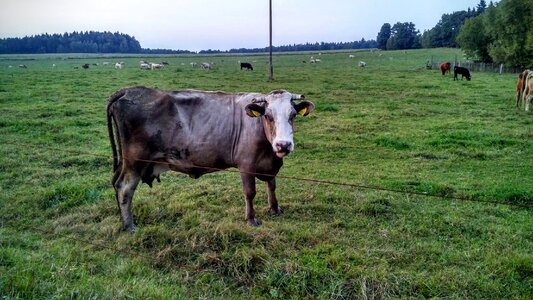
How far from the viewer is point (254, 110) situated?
517 centimetres

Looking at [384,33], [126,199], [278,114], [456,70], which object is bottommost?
[126,199]

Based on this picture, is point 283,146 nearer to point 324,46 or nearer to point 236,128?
point 236,128

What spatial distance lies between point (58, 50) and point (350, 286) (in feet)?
506

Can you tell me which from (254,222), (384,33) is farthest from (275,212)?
(384,33)

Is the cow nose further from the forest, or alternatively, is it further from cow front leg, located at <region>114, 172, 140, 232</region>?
the forest

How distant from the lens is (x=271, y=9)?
97.1 ft

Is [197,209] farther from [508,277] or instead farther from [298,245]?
[508,277]

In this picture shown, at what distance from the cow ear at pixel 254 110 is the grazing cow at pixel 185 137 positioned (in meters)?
0.13

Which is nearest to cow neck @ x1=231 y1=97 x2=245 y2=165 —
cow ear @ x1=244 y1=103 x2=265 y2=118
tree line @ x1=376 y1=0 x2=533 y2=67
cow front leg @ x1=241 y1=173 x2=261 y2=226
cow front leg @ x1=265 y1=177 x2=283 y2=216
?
cow front leg @ x1=241 y1=173 x2=261 y2=226

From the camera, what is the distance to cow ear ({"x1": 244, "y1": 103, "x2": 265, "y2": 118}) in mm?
5098

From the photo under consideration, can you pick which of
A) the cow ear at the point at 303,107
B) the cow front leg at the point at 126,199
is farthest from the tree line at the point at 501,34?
the cow front leg at the point at 126,199

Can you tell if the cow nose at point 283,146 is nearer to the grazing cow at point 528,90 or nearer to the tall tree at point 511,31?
the grazing cow at point 528,90

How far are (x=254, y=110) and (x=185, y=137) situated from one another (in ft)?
3.47

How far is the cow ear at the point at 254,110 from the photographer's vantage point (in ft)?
16.7
